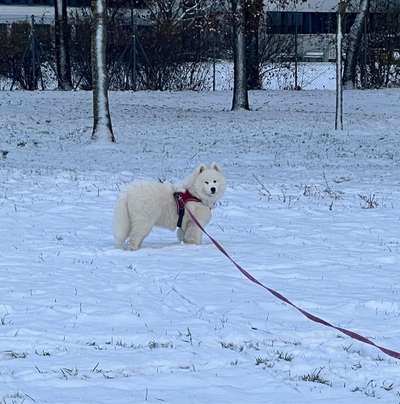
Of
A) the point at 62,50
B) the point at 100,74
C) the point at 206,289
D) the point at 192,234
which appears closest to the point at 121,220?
the point at 192,234

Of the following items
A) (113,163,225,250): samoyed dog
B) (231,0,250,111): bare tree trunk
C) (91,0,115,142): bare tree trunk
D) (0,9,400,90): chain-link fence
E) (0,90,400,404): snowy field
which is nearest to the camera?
(0,90,400,404): snowy field

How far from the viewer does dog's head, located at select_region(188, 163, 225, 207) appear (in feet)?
32.1

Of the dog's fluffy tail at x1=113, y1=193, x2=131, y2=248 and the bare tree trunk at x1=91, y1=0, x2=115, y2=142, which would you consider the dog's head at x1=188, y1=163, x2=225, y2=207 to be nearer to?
the dog's fluffy tail at x1=113, y1=193, x2=131, y2=248

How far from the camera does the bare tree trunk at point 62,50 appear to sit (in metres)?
36.2

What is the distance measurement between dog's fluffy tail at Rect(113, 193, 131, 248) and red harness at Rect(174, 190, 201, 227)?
513 mm

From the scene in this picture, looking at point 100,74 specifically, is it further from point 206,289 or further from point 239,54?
point 206,289

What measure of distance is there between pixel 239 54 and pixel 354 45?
29.5ft

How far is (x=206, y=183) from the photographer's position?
9.80 meters

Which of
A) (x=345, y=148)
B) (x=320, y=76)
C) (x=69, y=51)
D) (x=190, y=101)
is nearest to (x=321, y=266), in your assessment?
(x=345, y=148)

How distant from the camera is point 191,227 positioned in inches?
397

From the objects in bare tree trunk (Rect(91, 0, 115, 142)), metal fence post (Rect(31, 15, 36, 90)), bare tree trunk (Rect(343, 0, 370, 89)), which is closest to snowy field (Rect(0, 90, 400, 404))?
bare tree trunk (Rect(91, 0, 115, 142))

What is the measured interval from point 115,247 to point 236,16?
18.5 m

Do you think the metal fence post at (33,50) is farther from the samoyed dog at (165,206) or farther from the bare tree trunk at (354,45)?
the samoyed dog at (165,206)

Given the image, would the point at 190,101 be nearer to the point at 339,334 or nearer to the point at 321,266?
the point at 321,266
